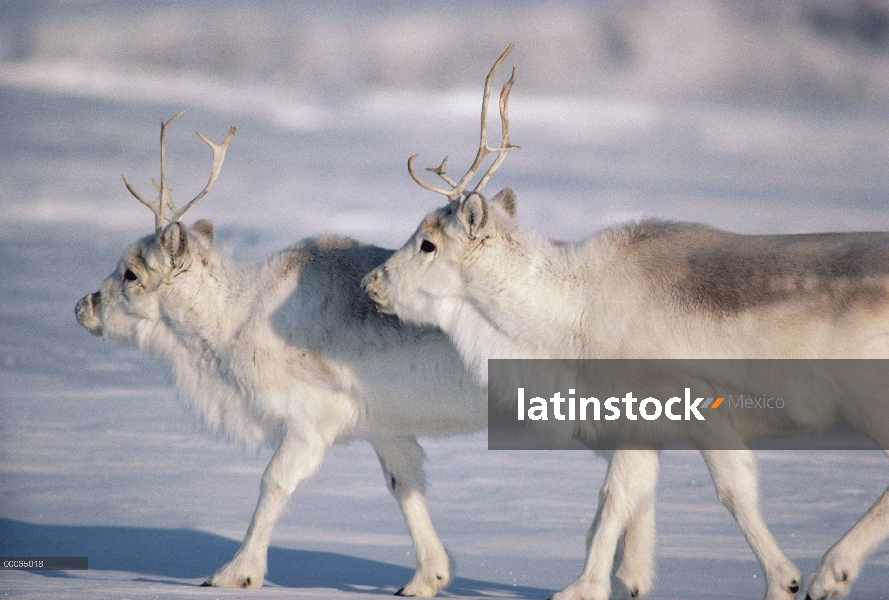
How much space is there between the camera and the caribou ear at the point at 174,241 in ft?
34.4

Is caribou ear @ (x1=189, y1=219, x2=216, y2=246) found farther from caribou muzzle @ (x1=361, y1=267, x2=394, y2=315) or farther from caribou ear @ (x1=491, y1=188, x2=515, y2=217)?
caribou ear @ (x1=491, y1=188, x2=515, y2=217)

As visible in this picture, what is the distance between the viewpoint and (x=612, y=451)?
8.88 meters

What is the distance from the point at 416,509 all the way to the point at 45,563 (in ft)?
12.5

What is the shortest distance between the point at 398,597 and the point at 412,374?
1.95 meters

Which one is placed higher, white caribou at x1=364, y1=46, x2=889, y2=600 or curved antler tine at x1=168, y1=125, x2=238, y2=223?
curved antler tine at x1=168, y1=125, x2=238, y2=223

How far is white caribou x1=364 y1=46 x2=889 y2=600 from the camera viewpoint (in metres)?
8.23

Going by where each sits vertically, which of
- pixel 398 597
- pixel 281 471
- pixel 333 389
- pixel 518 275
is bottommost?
pixel 398 597

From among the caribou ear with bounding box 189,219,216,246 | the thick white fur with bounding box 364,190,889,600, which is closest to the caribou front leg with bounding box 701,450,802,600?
the thick white fur with bounding box 364,190,889,600

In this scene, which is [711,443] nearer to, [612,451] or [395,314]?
[612,451]

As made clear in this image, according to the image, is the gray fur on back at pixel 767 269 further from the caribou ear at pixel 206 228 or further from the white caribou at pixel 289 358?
the caribou ear at pixel 206 228

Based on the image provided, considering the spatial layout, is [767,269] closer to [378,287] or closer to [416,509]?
[378,287]

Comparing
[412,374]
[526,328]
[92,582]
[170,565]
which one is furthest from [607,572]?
[170,565]

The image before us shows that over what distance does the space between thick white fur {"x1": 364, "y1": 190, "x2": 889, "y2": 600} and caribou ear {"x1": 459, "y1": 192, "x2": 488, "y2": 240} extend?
11 millimetres
